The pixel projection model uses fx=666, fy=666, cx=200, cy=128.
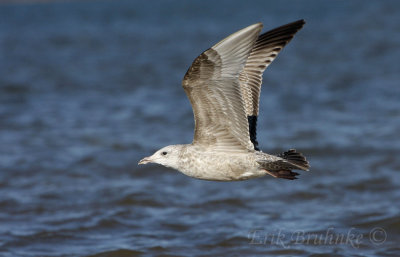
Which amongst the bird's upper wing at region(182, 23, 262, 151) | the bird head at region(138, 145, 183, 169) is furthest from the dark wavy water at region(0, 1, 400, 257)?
the bird's upper wing at region(182, 23, 262, 151)

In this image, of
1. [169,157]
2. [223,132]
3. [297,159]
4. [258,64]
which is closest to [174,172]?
[258,64]

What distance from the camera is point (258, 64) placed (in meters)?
5.30

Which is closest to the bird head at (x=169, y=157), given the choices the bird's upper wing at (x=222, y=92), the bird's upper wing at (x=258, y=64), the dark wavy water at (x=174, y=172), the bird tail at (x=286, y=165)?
the bird's upper wing at (x=222, y=92)

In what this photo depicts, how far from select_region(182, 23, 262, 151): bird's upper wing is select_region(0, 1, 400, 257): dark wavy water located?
3.81 feet

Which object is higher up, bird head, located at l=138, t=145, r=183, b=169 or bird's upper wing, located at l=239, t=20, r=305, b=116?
bird's upper wing, located at l=239, t=20, r=305, b=116

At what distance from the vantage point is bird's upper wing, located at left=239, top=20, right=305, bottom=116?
5.18 metres

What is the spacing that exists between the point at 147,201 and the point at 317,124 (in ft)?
11.9

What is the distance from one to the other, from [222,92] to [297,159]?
0.71 metres

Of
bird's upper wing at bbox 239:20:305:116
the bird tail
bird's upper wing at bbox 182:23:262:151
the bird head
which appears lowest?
the bird tail

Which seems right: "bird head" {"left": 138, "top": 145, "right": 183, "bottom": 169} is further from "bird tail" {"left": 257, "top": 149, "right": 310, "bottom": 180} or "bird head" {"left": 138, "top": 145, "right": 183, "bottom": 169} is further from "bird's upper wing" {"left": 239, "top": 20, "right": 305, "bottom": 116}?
"bird's upper wing" {"left": 239, "top": 20, "right": 305, "bottom": 116}

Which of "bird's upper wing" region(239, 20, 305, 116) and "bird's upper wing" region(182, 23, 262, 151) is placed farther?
"bird's upper wing" region(239, 20, 305, 116)

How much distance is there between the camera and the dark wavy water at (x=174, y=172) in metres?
5.76

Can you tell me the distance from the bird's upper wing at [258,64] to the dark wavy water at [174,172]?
125 cm

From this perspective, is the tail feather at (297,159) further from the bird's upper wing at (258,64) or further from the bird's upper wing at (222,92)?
the bird's upper wing at (258,64)
